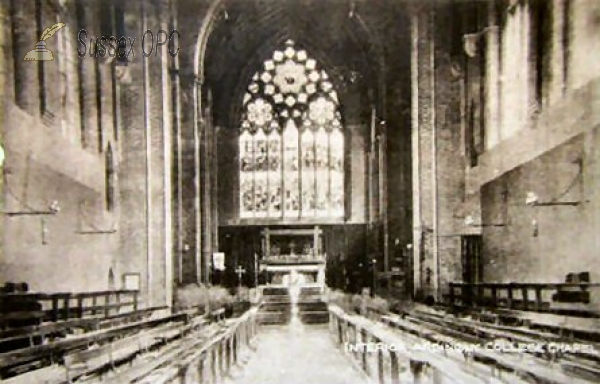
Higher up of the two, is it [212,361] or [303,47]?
[303,47]

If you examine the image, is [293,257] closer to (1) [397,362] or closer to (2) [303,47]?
(2) [303,47]

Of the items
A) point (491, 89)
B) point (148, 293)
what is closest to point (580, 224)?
point (491, 89)

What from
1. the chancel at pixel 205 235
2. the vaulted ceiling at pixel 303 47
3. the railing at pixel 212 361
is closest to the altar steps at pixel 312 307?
the chancel at pixel 205 235

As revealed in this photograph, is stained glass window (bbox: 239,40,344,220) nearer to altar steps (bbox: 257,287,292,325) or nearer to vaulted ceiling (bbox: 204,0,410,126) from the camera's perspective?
vaulted ceiling (bbox: 204,0,410,126)

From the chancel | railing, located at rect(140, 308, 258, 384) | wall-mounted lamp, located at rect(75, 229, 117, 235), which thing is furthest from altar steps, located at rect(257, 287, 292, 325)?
wall-mounted lamp, located at rect(75, 229, 117, 235)

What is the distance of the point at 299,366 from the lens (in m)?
4.50

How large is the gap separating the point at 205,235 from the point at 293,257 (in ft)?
9.64

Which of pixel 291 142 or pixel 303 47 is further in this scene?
pixel 291 142

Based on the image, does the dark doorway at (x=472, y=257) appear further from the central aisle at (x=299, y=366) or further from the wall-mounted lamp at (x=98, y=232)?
the wall-mounted lamp at (x=98, y=232)

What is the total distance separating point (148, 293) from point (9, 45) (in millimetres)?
2336

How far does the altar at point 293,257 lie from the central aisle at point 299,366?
585 cm

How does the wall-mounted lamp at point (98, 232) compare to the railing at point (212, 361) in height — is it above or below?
above

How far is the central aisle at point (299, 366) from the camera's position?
13.3 feet

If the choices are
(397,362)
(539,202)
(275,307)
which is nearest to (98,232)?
(397,362)
